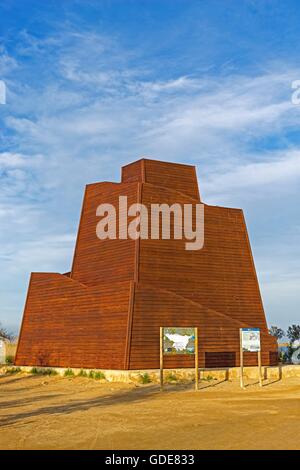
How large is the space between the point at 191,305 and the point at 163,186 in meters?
9.42

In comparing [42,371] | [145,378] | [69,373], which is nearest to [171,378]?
[145,378]

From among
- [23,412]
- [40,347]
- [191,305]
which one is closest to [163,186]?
[191,305]

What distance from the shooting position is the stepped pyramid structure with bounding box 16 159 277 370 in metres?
24.7

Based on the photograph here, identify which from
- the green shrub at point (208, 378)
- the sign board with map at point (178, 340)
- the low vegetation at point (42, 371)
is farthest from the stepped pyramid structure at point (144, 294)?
the sign board with map at point (178, 340)

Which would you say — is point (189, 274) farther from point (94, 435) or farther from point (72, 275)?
point (94, 435)

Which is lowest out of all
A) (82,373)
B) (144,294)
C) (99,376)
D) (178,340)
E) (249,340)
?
(99,376)

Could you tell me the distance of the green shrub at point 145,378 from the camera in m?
21.8

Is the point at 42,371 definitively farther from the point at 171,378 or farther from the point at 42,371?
the point at 171,378

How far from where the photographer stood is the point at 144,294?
81.0 feet

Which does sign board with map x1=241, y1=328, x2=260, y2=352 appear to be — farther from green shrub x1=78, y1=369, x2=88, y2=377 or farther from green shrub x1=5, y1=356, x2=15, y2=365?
green shrub x1=5, y1=356, x2=15, y2=365

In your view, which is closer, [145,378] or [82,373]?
[145,378]

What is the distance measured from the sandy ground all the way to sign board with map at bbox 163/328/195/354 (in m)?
1.41

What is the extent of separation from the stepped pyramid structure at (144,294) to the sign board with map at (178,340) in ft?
12.8

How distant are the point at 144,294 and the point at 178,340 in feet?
15.7
